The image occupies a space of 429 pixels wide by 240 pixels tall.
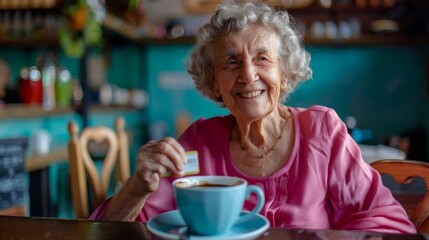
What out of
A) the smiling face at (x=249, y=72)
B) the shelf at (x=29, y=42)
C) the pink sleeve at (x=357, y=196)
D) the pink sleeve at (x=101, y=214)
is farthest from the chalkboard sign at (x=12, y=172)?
the shelf at (x=29, y=42)

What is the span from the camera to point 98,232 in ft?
2.86

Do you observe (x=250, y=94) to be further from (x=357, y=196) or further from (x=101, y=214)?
(x=101, y=214)

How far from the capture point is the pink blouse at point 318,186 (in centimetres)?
106

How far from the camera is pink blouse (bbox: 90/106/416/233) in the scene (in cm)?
106

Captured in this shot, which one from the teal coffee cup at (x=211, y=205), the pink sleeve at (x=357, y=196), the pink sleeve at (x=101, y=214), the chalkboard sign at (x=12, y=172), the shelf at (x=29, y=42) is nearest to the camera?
the teal coffee cup at (x=211, y=205)

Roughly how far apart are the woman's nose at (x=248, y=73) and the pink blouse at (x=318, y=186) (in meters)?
0.19

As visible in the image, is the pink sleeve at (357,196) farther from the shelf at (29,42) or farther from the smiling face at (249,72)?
the shelf at (29,42)

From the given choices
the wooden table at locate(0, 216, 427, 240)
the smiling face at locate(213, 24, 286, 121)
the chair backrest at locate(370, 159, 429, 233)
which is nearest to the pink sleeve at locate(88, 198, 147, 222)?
the wooden table at locate(0, 216, 427, 240)

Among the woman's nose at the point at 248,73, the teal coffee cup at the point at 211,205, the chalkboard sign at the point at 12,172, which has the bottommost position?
the chalkboard sign at the point at 12,172

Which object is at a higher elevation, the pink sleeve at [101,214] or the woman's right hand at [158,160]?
the woman's right hand at [158,160]

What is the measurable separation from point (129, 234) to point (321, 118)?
0.61 m

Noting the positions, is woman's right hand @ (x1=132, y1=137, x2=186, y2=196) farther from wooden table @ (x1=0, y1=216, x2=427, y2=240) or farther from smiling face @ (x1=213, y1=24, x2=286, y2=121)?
smiling face @ (x1=213, y1=24, x2=286, y2=121)

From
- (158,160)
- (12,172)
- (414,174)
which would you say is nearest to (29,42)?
(12,172)

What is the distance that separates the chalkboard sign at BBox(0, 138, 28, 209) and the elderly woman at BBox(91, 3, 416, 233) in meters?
1.29
